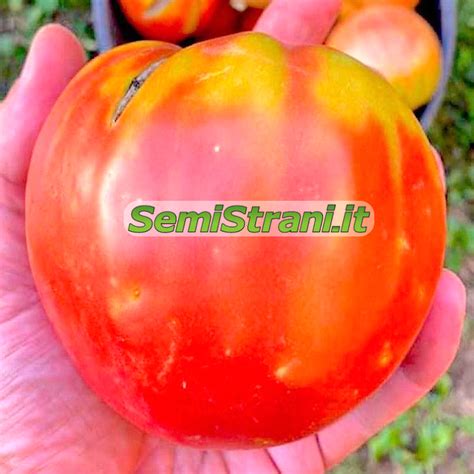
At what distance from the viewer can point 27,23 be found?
1.35 meters

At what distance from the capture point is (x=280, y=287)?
55cm

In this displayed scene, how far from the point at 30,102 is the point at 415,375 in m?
0.49

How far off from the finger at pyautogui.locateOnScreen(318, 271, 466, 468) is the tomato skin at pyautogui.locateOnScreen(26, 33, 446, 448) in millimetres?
231

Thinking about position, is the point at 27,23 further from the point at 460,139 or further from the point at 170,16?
the point at 460,139

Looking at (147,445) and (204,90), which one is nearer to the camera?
(204,90)

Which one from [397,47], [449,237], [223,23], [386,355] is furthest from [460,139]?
[386,355]

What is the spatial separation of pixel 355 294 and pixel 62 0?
955mm

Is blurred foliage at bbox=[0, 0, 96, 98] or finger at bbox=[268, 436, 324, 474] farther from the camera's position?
blurred foliage at bbox=[0, 0, 96, 98]

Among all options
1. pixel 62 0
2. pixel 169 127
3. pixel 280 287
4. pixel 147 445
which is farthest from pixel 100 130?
pixel 62 0

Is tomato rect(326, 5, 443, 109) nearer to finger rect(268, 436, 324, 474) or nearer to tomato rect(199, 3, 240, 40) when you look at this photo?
tomato rect(199, 3, 240, 40)

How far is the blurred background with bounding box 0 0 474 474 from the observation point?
123 cm

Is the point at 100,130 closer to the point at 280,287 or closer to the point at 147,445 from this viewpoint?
the point at 280,287

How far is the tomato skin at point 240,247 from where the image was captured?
0.56 meters

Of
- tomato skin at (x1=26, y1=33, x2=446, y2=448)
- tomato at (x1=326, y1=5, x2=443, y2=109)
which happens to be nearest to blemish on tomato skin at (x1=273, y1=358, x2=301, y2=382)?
tomato skin at (x1=26, y1=33, x2=446, y2=448)
